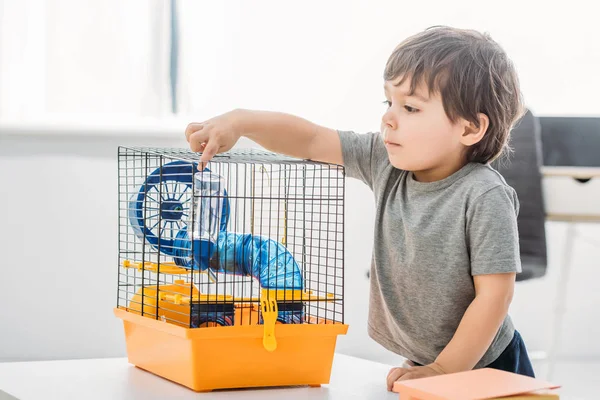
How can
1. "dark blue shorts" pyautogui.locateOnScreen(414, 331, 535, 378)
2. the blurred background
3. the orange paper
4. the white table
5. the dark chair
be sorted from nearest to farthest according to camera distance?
the orange paper, the white table, "dark blue shorts" pyautogui.locateOnScreen(414, 331, 535, 378), the dark chair, the blurred background

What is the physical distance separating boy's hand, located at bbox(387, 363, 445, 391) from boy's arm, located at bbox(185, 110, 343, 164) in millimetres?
371

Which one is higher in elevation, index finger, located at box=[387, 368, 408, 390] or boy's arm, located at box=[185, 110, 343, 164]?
boy's arm, located at box=[185, 110, 343, 164]

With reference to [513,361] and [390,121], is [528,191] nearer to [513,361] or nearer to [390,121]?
[513,361]

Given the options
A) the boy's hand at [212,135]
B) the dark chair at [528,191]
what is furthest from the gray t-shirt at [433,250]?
the dark chair at [528,191]

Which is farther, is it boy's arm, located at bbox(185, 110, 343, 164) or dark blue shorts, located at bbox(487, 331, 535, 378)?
dark blue shorts, located at bbox(487, 331, 535, 378)

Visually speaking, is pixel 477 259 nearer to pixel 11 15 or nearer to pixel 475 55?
pixel 475 55

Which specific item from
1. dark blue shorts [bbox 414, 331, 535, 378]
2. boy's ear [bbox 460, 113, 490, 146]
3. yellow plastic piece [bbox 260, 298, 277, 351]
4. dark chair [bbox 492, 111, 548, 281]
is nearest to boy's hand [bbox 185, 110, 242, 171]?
yellow plastic piece [bbox 260, 298, 277, 351]

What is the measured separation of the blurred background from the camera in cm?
226

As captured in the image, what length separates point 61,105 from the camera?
7.79 ft

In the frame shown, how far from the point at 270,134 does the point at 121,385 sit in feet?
1.47

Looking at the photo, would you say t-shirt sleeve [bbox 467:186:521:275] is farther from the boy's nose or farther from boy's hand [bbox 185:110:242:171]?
boy's hand [bbox 185:110:242:171]

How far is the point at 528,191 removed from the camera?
7.07ft

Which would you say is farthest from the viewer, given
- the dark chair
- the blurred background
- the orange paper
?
the blurred background

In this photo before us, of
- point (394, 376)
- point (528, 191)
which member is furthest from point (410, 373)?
point (528, 191)
